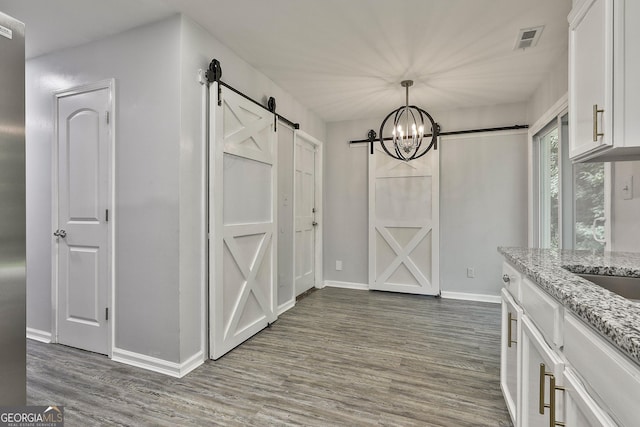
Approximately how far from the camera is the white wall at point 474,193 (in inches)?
154

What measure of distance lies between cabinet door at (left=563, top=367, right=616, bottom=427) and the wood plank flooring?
101 centimetres

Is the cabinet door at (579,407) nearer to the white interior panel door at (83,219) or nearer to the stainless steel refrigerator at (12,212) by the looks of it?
the stainless steel refrigerator at (12,212)

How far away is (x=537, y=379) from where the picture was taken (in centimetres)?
123

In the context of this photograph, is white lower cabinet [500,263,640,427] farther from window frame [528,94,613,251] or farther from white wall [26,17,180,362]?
white wall [26,17,180,362]

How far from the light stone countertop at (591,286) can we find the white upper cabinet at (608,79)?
517 millimetres

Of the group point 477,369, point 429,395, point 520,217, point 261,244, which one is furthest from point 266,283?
point 520,217

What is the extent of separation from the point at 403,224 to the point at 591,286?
3321mm

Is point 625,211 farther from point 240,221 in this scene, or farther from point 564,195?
point 240,221

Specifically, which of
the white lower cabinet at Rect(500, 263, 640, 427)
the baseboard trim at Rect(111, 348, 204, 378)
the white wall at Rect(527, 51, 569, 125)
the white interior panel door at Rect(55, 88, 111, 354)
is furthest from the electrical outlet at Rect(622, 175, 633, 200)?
the white interior panel door at Rect(55, 88, 111, 354)

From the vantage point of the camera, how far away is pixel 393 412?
5.93 ft

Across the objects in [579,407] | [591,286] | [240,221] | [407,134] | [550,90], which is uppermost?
[550,90]

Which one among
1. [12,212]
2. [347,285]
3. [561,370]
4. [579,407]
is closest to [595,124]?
[561,370]

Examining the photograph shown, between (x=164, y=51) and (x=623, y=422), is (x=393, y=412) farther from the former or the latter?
(x=164, y=51)

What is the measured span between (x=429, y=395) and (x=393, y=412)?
315mm
